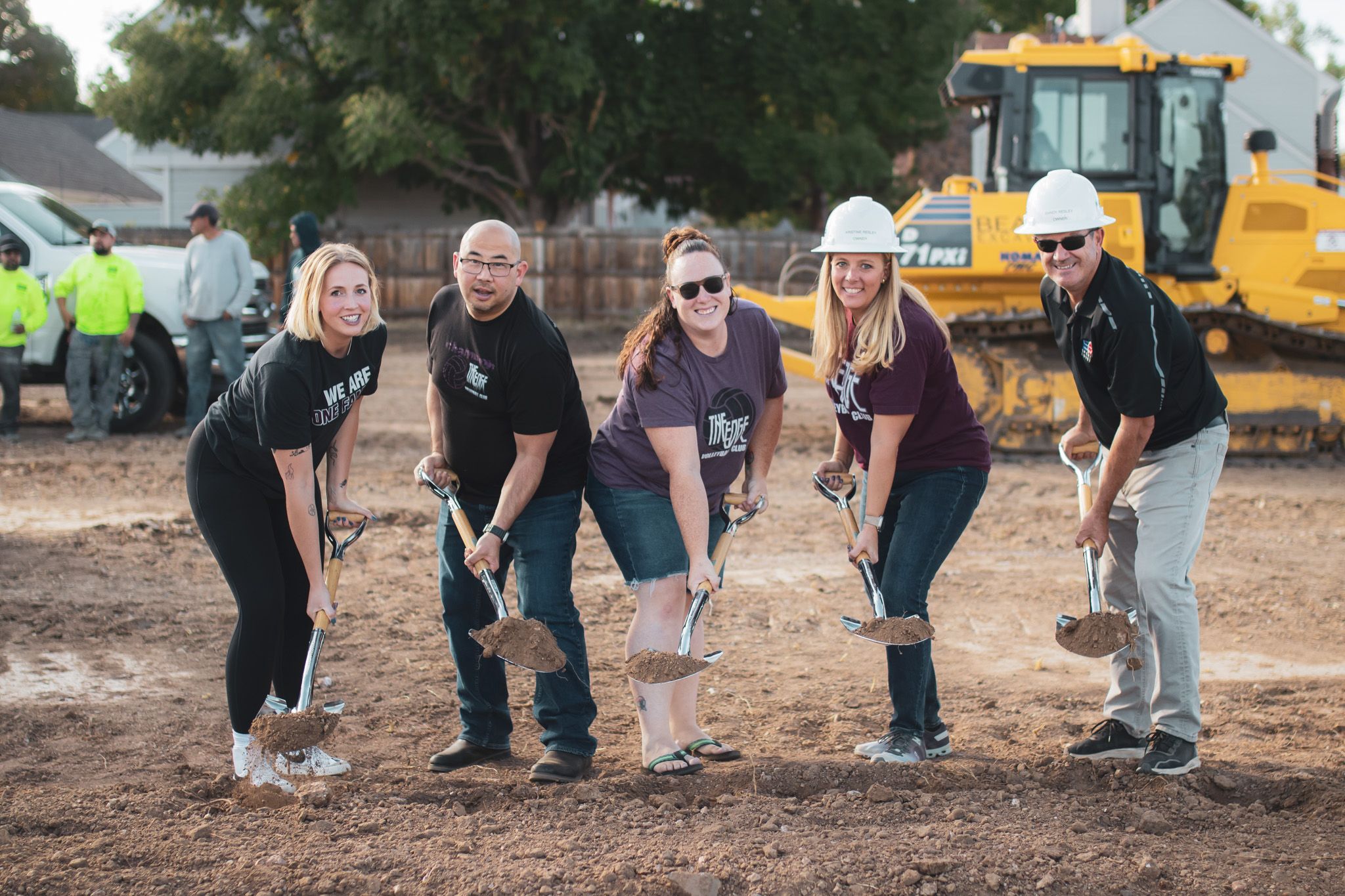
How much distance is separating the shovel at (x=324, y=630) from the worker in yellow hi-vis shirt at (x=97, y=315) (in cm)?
783

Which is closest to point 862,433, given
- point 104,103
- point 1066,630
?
point 1066,630

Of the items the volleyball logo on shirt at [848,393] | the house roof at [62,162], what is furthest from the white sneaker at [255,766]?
the house roof at [62,162]

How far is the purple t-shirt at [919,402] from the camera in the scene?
14.3ft

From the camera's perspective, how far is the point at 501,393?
4305 mm

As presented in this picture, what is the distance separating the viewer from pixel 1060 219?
14.1 ft

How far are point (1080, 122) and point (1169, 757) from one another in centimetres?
826

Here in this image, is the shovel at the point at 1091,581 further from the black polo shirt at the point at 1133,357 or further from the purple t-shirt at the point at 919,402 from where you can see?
the purple t-shirt at the point at 919,402

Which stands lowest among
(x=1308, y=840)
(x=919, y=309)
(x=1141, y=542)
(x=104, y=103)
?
(x=1308, y=840)

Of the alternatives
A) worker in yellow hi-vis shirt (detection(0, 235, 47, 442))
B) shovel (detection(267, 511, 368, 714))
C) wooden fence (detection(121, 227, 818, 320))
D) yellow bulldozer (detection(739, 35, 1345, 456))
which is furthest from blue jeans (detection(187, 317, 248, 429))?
wooden fence (detection(121, 227, 818, 320))

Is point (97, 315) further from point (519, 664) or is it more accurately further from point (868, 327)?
point (868, 327)

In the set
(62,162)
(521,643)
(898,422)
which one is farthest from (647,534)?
(62,162)

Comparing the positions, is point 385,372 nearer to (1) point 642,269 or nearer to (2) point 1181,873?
(1) point 642,269

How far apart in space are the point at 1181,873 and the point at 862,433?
174 cm

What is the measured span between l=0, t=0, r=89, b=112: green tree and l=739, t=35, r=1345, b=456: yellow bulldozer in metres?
62.0
